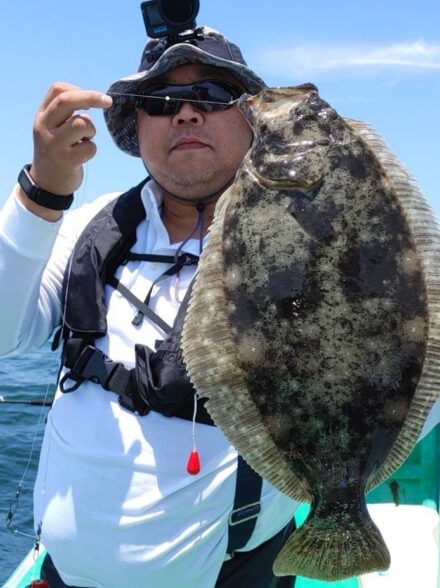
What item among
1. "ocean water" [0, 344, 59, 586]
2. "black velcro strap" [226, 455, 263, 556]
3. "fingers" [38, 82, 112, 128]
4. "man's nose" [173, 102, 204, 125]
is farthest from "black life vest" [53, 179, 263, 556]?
"ocean water" [0, 344, 59, 586]

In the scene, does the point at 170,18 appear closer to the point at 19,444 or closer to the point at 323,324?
the point at 323,324

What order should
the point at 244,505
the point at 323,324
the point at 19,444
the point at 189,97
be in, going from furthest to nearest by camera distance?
the point at 19,444, the point at 189,97, the point at 244,505, the point at 323,324

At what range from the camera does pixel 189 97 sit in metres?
2.87

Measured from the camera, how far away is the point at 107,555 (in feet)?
9.11

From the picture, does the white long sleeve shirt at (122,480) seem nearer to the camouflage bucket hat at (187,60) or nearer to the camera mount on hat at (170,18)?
the camouflage bucket hat at (187,60)

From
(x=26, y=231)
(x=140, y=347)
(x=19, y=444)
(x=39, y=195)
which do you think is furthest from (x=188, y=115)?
(x=19, y=444)

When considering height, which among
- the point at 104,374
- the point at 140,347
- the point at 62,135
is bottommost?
the point at 104,374

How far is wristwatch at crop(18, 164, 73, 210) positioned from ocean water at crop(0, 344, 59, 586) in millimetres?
1408

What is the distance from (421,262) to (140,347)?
4.08ft

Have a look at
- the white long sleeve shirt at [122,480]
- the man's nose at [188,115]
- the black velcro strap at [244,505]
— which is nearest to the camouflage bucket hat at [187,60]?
the man's nose at [188,115]

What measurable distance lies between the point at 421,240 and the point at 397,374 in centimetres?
37

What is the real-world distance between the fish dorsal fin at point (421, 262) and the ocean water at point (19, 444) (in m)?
2.24

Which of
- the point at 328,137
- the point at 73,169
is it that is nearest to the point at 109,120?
the point at 73,169

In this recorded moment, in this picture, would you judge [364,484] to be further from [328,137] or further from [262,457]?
[328,137]
